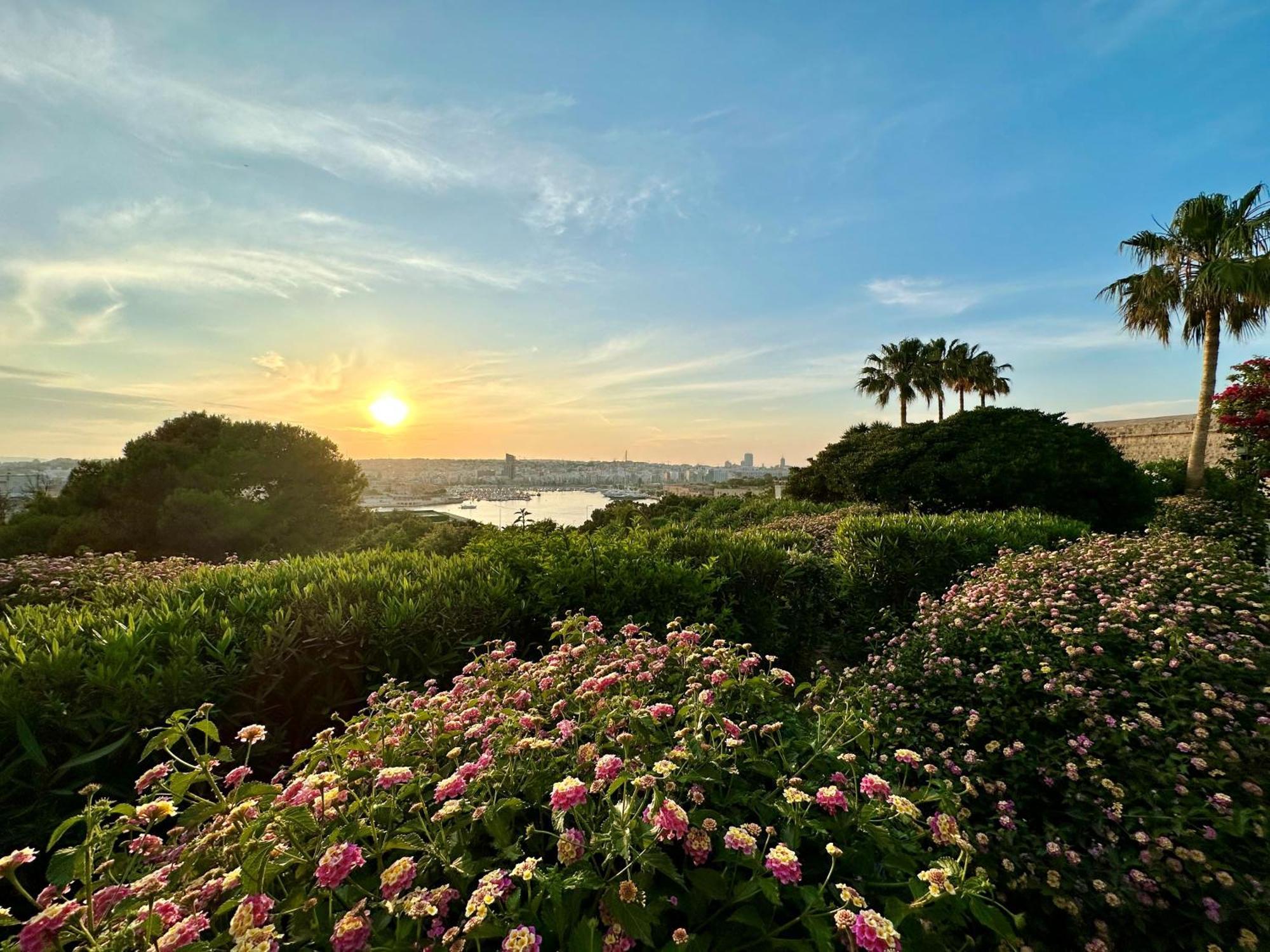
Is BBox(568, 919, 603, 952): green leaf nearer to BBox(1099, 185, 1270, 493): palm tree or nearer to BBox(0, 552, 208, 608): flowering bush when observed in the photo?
BBox(0, 552, 208, 608): flowering bush

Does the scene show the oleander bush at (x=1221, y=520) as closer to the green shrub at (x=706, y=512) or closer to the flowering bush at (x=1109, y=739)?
the flowering bush at (x=1109, y=739)

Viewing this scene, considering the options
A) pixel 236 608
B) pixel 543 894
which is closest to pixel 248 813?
pixel 543 894

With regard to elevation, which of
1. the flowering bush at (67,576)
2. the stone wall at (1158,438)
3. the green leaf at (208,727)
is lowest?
the flowering bush at (67,576)

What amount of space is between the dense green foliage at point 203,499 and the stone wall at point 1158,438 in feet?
98.5

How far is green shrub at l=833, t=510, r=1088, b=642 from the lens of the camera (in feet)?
21.2

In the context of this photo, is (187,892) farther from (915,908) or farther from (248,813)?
(915,908)

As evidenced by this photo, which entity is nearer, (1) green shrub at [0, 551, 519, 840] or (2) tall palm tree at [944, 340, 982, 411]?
(1) green shrub at [0, 551, 519, 840]

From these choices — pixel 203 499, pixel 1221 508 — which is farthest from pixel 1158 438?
pixel 203 499

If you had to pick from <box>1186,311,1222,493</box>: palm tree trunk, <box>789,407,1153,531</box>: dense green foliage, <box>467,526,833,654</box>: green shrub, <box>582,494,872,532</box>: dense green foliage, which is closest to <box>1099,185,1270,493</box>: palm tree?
<box>1186,311,1222,493</box>: palm tree trunk

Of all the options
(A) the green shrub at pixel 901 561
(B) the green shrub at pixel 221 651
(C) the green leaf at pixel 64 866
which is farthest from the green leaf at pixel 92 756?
(A) the green shrub at pixel 901 561

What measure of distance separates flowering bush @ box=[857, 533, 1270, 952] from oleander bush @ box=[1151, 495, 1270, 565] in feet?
21.4

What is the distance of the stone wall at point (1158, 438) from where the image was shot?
21438 mm

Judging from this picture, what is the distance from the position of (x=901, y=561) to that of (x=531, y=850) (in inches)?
247

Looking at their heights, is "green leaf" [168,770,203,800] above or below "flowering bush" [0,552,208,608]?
above
